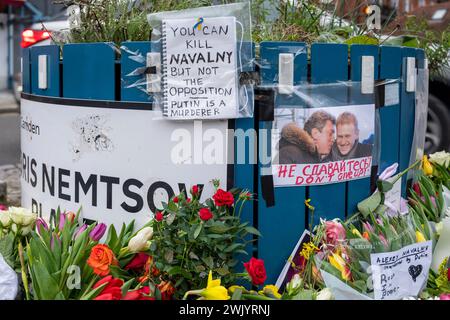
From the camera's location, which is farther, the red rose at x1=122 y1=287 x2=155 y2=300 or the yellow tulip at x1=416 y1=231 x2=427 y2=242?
the yellow tulip at x1=416 y1=231 x2=427 y2=242

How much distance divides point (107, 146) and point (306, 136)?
2.66 ft

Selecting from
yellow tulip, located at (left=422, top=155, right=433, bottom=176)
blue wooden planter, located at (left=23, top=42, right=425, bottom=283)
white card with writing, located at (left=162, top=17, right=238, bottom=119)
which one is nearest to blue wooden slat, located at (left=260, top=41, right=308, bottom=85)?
blue wooden planter, located at (left=23, top=42, right=425, bottom=283)

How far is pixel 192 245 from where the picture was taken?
7.59 feet

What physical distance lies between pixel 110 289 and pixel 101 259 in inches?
6.3

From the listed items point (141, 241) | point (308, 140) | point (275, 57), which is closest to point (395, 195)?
point (308, 140)

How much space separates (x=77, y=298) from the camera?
89.9 inches

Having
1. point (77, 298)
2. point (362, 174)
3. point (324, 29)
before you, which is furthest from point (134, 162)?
point (324, 29)

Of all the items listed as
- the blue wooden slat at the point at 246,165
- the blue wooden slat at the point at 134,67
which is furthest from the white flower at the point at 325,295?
the blue wooden slat at the point at 134,67

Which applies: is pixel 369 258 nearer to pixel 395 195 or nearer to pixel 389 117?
pixel 395 195

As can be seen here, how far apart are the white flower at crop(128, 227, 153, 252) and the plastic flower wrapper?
64cm

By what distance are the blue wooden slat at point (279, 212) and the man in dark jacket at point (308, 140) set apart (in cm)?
9

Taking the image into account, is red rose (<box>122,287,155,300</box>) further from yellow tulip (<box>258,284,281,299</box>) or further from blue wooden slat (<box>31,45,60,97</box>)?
blue wooden slat (<box>31,45,60,97</box>)

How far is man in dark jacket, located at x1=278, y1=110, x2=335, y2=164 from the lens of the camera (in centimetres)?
258

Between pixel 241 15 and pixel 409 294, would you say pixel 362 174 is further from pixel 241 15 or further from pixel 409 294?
pixel 241 15
